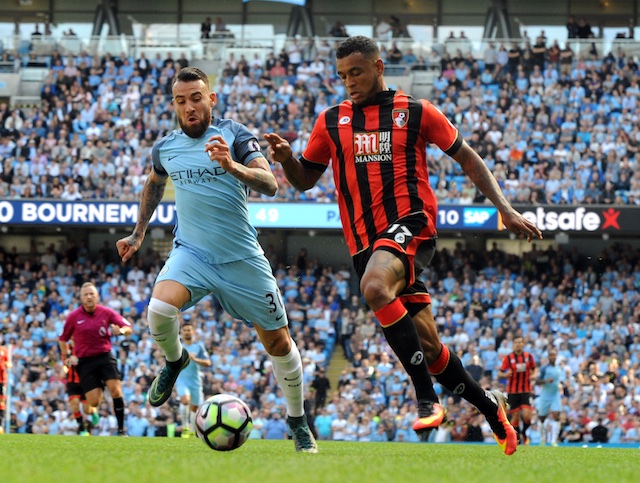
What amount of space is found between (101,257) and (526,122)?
1140cm

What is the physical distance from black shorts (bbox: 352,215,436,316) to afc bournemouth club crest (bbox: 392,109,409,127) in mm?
637

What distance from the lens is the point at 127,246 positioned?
766cm

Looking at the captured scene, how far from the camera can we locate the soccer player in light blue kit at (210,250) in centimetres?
727

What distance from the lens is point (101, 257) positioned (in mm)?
27141

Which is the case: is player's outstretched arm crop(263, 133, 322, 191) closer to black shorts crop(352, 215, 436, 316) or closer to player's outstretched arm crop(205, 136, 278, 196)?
player's outstretched arm crop(205, 136, 278, 196)

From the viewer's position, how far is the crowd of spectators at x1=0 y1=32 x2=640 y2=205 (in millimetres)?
25203

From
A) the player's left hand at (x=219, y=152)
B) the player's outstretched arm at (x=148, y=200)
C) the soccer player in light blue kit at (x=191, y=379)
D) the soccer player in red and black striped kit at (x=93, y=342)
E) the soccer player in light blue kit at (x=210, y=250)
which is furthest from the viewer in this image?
the soccer player in light blue kit at (x=191, y=379)

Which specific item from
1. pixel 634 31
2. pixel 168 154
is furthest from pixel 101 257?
pixel 168 154

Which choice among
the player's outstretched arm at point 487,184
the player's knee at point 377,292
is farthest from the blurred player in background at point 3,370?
the player's knee at point 377,292

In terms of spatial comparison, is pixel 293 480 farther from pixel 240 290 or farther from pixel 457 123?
pixel 457 123

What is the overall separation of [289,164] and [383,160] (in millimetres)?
622

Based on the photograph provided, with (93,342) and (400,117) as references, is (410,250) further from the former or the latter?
(93,342)

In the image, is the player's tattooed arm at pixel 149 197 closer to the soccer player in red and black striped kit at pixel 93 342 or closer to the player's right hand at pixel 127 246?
the player's right hand at pixel 127 246

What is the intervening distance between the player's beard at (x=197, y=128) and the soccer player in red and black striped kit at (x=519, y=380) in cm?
1065
